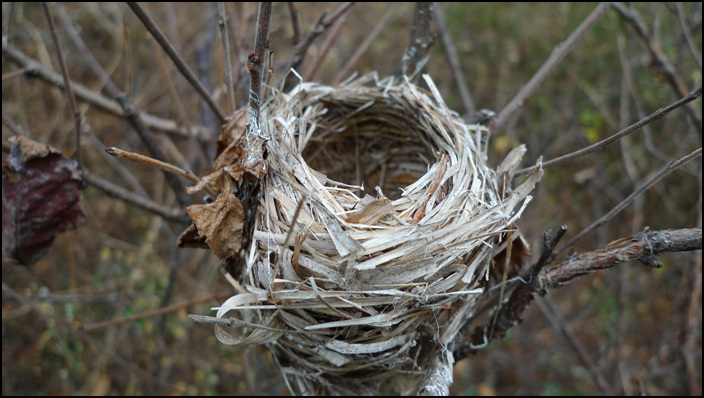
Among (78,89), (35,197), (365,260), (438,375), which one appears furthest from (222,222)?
(78,89)

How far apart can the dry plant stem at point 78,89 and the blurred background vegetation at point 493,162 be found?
632 mm

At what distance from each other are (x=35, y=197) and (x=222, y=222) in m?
0.71

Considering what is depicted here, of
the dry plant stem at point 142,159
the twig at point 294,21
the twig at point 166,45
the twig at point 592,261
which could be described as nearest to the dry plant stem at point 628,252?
the twig at point 592,261

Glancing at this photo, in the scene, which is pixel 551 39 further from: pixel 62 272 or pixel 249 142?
pixel 62 272

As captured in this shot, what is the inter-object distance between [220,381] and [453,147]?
262cm

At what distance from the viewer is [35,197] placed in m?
1.37

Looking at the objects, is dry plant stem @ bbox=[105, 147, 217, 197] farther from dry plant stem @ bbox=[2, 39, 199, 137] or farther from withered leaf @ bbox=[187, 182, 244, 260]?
dry plant stem @ bbox=[2, 39, 199, 137]

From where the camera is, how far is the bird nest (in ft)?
3.27

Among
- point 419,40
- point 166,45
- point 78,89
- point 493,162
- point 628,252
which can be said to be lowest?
point 493,162

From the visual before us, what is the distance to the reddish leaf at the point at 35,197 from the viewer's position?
4.40ft

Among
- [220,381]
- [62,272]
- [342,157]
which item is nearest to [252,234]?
[342,157]

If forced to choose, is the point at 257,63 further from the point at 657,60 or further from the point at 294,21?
the point at 657,60

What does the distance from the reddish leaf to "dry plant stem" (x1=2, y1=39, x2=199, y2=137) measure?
0.83 feet

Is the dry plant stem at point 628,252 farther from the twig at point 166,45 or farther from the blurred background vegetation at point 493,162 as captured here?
the blurred background vegetation at point 493,162
